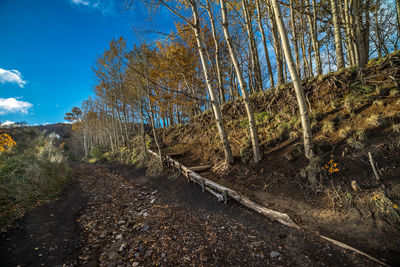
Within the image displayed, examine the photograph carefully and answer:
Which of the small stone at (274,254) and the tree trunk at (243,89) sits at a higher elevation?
the tree trunk at (243,89)

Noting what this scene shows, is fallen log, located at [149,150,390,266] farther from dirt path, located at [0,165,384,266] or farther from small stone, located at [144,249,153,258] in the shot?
small stone, located at [144,249,153,258]

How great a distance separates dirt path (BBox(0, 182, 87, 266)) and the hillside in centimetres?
424

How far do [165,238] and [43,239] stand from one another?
277cm

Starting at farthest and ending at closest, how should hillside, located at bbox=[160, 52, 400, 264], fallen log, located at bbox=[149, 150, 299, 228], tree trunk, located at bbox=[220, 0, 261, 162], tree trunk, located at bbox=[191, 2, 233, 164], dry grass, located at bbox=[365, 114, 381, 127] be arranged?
tree trunk, located at bbox=[191, 2, 233, 164] < tree trunk, located at bbox=[220, 0, 261, 162] < dry grass, located at bbox=[365, 114, 381, 127] < fallen log, located at bbox=[149, 150, 299, 228] < hillside, located at bbox=[160, 52, 400, 264]

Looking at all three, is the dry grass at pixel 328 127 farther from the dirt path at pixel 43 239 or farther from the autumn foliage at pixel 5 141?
the autumn foliage at pixel 5 141

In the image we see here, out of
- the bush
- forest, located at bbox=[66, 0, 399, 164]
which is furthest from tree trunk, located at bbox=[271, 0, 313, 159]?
the bush

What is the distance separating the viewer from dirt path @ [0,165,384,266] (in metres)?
2.37

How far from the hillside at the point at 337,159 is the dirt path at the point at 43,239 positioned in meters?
4.24

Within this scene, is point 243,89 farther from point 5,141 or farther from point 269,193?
point 5,141

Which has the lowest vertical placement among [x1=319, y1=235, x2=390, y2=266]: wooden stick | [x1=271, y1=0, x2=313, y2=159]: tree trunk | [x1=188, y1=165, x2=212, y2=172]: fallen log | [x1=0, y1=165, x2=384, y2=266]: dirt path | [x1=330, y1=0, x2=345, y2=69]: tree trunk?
[x1=0, y1=165, x2=384, y2=266]: dirt path

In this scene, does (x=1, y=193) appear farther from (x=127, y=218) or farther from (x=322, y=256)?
(x=322, y=256)

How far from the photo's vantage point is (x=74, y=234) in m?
3.61

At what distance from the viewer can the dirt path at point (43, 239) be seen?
2732mm

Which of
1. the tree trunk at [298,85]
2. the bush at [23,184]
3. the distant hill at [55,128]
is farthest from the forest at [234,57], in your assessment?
the distant hill at [55,128]
